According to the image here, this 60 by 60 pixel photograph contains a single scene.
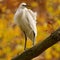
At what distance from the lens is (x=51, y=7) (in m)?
3.60

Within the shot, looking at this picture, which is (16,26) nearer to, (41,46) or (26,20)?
(26,20)

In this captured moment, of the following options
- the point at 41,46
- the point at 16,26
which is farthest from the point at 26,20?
the point at 16,26

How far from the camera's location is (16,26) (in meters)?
3.57

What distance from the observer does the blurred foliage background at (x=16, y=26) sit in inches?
138

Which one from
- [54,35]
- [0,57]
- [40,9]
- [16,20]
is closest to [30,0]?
[40,9]

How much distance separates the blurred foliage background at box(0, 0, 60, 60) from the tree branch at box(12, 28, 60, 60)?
178 cm

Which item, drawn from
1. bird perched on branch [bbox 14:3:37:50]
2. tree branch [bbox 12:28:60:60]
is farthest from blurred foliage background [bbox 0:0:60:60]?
tree branch [bbox 12:28:60:60]

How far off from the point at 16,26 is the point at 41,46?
2008 mm

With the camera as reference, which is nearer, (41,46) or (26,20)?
(41,46)

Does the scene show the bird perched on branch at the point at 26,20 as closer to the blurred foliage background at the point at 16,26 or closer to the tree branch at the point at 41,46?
the tree branch at the point at 41,46

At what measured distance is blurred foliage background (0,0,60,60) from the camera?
350 centimetres

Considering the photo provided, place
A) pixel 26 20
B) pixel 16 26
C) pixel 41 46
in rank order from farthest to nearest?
1. pixel 16 26
2. pixel 26 20
3. pixel 41 46

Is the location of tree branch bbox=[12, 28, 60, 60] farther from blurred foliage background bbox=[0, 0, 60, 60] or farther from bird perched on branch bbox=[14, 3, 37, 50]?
blurred foliage background bbox=[0, 0, 60, 60]

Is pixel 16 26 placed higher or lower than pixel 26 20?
lower
